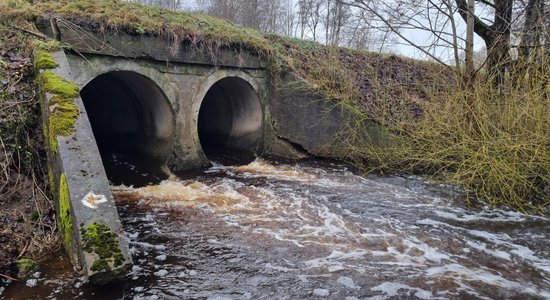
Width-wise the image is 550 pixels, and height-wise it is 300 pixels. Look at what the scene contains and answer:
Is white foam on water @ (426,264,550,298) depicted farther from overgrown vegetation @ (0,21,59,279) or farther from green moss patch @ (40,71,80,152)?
green moss patch @ (40,71,80,152)

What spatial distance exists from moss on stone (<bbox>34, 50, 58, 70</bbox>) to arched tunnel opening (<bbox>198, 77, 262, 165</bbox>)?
187 inches

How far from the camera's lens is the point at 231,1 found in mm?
30375

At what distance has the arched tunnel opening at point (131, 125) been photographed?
8.45 metres

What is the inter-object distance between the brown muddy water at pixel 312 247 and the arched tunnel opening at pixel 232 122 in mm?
2743

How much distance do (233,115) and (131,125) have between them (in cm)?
271

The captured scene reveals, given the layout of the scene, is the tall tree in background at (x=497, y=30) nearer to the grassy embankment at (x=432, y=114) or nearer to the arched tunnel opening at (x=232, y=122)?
the grassy embankment at (x=432, y=114)

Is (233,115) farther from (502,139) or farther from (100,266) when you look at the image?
(100,266)

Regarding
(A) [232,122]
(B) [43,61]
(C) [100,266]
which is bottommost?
(C) [100,266]

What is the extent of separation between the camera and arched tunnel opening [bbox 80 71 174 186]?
27.7 feet

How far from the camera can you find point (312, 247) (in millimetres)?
5023

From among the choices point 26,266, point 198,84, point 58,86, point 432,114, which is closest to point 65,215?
point 26,266

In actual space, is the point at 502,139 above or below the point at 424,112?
below

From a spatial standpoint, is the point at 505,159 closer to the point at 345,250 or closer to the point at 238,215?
the point at 345,250

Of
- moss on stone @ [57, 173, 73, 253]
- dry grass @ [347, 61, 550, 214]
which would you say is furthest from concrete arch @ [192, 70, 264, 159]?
moss on stone @ [57, 173, 73, 253]
